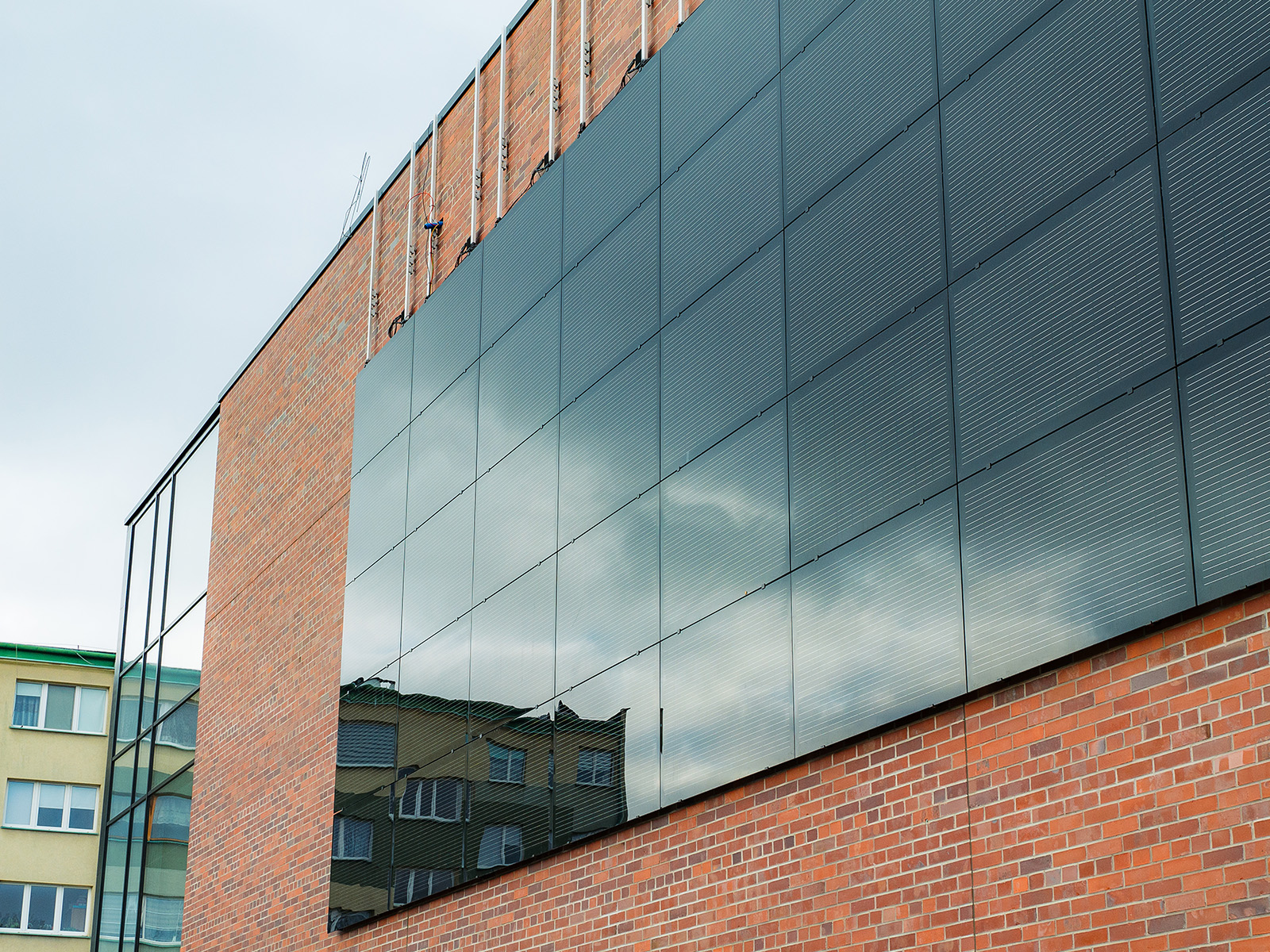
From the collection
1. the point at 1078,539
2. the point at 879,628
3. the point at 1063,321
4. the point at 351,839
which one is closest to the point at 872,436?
the point at 879,628

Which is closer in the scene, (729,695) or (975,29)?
(975,29)

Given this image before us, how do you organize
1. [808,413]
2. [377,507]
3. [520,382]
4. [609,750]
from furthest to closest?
[377,507]
[520,382]
[609,750]
[808,413]

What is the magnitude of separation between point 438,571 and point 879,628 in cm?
666

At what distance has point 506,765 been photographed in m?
13.1

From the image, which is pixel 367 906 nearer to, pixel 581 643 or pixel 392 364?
pixel 581 643

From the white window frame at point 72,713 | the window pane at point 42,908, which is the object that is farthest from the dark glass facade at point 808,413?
the white window frame at point 72,713

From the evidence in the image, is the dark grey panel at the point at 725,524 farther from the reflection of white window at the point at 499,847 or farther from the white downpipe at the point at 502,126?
the white downpipe at the point at 502,126

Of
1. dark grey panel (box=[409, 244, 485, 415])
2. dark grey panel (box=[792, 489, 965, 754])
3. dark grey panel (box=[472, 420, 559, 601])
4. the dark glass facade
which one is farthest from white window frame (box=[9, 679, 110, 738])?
dark grey panel (box=[792, 489, 965, 754])

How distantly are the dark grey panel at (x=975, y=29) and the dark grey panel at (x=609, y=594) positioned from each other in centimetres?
387

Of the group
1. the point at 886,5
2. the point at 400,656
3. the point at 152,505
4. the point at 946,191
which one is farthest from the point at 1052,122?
the point at 152,505

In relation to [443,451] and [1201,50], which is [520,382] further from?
[1201,50]

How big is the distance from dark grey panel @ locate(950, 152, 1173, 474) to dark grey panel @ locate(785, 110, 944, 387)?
0.53 m

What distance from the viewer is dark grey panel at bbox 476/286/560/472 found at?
13.9m

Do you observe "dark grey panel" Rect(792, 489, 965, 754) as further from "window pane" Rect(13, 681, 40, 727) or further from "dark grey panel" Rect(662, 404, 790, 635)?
"window pane" Rect(13, 681, 40, 727)
